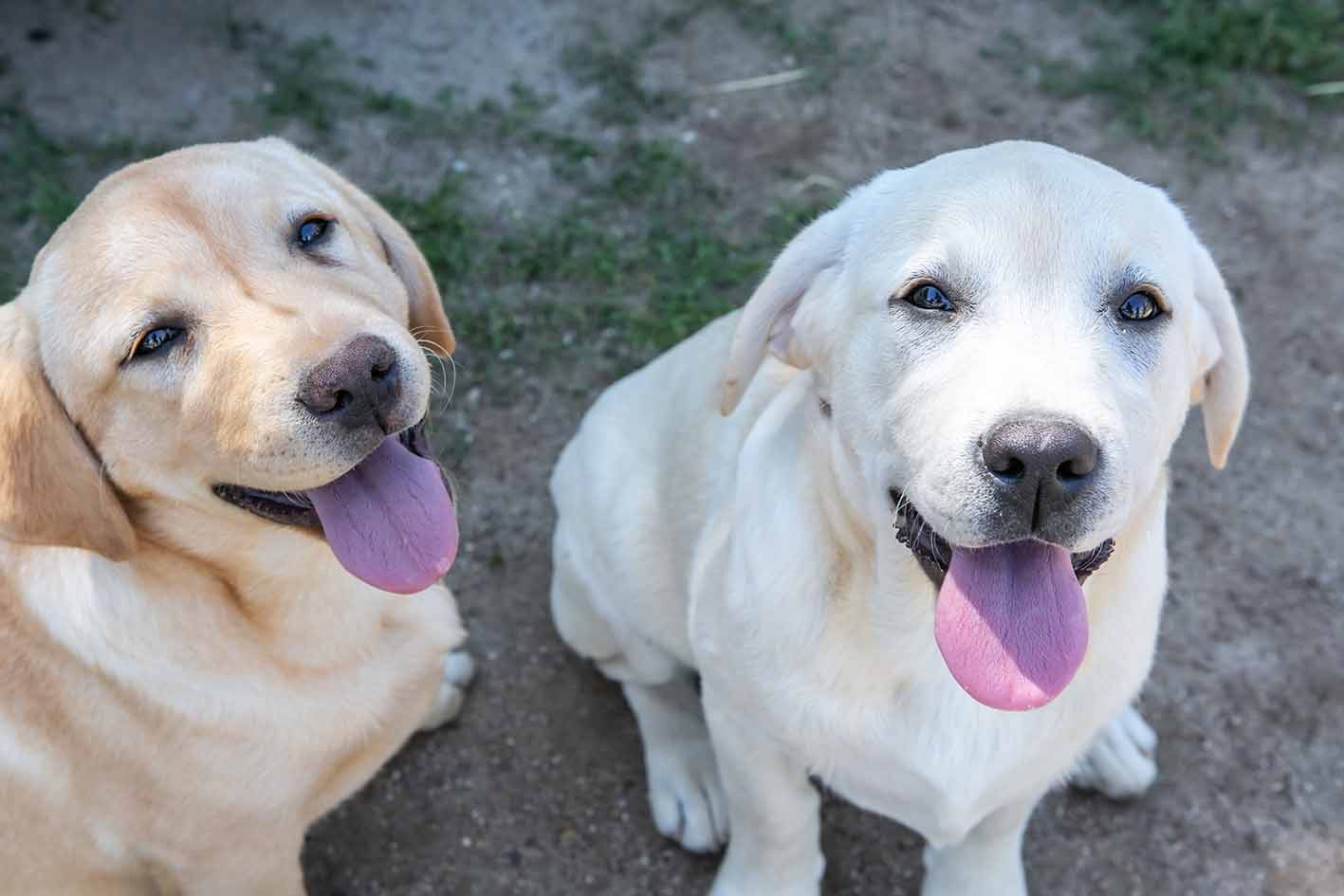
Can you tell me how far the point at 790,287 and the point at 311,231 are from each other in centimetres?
99

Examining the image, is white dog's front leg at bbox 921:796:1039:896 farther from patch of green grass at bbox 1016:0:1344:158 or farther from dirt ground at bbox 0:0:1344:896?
patch of green grass at bbox 1016:0:1344:158

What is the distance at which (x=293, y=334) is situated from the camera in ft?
7.71

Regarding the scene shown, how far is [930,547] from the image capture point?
2238 mm

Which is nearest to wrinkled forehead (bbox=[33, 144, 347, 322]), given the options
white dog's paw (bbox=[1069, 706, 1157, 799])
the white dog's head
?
the white dog's head

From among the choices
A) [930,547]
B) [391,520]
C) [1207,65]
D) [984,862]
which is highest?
[930,547]

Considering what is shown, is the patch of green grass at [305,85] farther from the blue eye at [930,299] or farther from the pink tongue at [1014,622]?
the pink tongue at [1014,622]

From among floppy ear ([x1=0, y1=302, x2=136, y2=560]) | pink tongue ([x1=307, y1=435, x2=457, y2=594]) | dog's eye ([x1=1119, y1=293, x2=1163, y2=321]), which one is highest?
dog's eye ([x1=1119, y1=293, x2=1163, y2=321])

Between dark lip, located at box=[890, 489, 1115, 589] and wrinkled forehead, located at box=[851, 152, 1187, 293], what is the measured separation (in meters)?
0.40

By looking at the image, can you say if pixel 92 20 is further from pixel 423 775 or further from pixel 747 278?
pixel 423 775

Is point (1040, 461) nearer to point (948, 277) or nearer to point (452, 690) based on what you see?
point (948, 277)

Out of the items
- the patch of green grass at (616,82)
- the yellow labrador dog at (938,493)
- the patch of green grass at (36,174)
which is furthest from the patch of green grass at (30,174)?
the yellow labrador dog at (938,493)

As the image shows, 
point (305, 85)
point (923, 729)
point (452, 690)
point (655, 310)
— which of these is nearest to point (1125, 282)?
point (923, 729)

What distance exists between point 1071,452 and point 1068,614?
445mm

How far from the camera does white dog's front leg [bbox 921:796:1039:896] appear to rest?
3.00 meters
